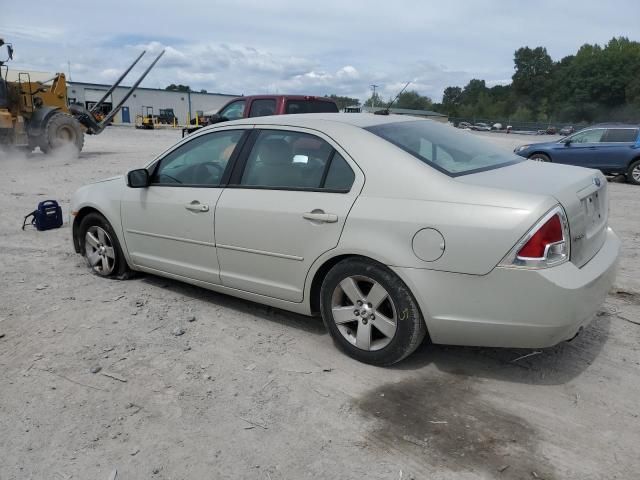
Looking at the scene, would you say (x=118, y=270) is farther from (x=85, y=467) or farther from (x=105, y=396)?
(x=85, y=467)

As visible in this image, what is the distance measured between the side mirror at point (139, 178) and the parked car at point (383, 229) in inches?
0.4

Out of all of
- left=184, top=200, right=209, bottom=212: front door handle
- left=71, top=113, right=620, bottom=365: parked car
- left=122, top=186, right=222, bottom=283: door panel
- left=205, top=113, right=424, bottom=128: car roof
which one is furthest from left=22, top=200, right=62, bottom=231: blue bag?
left=205, top=113, right=424, bottom=128: car roof

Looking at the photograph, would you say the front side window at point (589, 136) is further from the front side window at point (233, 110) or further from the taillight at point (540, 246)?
the taillight at point (540, 246)

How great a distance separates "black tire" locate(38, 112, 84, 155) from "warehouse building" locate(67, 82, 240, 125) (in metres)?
43.1

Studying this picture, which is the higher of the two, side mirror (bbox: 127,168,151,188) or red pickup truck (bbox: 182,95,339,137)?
red pickup truck (bbox: 182,95,339,137)

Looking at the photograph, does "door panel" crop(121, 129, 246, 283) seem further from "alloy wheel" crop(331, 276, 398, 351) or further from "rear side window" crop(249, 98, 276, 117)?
"rear side window" crop(249, 98, 276, 117)

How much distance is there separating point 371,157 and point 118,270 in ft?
9.71

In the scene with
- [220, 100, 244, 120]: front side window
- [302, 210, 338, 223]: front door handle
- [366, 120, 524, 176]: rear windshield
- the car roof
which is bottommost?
[302, 210, 338, 223]: front door handle

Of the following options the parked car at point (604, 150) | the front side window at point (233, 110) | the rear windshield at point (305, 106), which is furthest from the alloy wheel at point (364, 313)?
the parked car at point (604, 150)

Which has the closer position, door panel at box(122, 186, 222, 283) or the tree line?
door panel at box(122, 186, 222, 283)

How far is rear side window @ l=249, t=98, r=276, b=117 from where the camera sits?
1113 cm

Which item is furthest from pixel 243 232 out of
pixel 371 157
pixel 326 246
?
pixel 371 157

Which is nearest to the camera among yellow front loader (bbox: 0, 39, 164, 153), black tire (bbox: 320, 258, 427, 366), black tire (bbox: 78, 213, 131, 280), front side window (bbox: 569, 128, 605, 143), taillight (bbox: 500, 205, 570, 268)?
taillight (bbox: 500, 205, 570, 268)

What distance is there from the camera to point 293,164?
12.7ft
